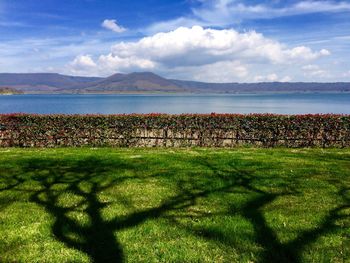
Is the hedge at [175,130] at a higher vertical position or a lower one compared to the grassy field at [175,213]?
higher

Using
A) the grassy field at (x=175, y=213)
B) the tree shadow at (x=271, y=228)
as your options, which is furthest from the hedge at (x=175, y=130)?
the tree shadow at (x=271, y=228)

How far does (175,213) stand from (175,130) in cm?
1259

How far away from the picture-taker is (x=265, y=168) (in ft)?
39.1

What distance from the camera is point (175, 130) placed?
65.7 ft

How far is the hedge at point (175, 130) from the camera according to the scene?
19.5m

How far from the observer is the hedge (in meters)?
A: 19.5

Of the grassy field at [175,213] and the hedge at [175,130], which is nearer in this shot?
the grassy field at [175,213]

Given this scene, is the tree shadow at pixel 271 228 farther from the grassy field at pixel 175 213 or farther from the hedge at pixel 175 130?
the hedge at pixel 175 130

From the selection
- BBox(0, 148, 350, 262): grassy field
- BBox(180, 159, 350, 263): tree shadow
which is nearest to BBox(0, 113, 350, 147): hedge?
BBox(0, 148, 350, 262): grassy field

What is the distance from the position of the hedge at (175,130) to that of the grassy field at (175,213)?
24.0 feet

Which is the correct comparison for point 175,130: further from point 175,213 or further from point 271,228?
point 271,228

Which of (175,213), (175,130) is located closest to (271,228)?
(175,213)

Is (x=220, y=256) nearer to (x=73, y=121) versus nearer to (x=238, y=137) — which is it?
(x=238, y=137)

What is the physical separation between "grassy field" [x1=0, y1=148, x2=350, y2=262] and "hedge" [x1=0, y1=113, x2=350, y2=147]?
7.30 metres
